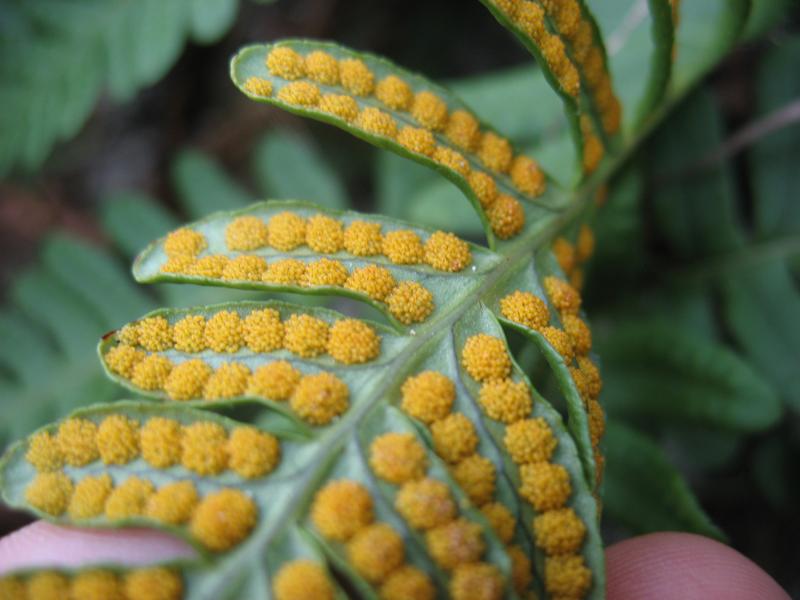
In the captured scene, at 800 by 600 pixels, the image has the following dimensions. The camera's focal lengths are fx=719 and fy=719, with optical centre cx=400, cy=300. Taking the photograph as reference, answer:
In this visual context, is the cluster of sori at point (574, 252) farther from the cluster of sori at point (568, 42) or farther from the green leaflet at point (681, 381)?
the green leaflet at point (681, 381)

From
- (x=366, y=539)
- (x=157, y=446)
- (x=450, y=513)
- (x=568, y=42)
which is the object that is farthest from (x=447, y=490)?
(x=568, y=42)

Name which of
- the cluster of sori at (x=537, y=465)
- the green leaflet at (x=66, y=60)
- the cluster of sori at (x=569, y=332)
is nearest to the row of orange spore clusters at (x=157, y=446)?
the cluster of sori at (x=537, y=465)

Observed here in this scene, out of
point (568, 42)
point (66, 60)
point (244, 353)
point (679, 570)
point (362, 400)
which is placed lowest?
point (679, 570)

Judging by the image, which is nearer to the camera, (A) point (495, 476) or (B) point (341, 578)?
(A) point (495, 476)

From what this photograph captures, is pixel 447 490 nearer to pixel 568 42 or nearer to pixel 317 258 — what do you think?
pixel 317 258

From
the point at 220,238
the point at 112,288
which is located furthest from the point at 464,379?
the point at 112,288

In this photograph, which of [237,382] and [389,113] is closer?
[237,382]

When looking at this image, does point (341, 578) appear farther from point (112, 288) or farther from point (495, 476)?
point (112, 288)

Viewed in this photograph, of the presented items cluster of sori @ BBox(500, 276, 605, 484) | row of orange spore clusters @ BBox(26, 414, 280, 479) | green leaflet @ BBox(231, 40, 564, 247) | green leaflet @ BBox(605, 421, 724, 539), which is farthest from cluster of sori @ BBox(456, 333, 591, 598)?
green leaflet @ BBox(605, 421, 724, 539)
